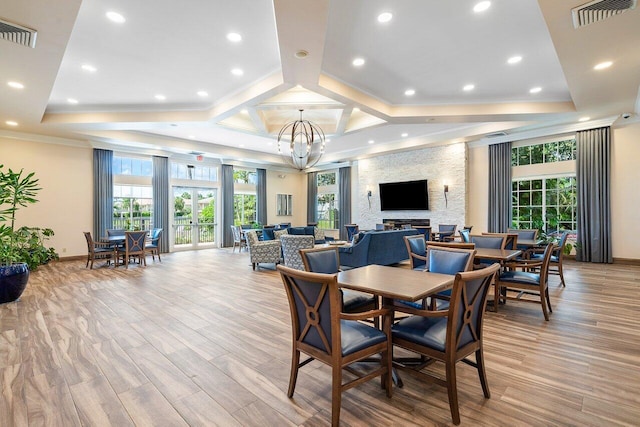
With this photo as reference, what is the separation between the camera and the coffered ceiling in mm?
3297

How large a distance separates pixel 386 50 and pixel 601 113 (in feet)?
18.5

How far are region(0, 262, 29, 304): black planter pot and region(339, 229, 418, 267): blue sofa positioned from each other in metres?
5.42

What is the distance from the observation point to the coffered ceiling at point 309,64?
3.30 m

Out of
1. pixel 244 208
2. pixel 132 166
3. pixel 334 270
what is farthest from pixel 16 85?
pixel 244 208

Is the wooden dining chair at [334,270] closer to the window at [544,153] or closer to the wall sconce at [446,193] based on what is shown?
the wall sconce at [446,193]

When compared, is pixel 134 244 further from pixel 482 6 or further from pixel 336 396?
pixel 482 6

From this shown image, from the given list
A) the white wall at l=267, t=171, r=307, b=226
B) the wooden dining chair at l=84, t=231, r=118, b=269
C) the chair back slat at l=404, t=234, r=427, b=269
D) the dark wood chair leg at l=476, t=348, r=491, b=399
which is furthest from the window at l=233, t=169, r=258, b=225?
the dark wood chair leg at l=476, t=348, r=491, b=399

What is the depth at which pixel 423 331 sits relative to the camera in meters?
2.06

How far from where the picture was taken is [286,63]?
4.05 meters

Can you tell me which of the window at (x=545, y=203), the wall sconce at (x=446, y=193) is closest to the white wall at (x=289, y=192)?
the wall sconce at (x=446, y=193)

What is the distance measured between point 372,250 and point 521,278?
9.68 ft

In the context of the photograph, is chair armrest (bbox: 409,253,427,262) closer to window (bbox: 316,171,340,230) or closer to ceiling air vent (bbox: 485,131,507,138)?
ceiling air vent (bbox: 485,131,507,138)

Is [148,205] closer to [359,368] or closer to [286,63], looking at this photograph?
[286,63]

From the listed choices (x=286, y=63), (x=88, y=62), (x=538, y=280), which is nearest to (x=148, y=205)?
(x=88, y=62)
